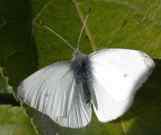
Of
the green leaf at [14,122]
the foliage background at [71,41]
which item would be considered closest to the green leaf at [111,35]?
the foliage background at [71,41]

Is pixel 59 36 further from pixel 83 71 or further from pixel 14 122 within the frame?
pixel 14 122

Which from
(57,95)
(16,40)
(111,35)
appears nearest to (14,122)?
(57,95)

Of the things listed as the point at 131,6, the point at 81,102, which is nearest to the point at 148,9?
the point at 131,6

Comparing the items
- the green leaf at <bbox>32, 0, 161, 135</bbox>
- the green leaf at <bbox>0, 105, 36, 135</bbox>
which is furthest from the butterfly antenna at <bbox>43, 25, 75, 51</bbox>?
the green leaf at <bbox>0, 105, 36, 135</bbox>

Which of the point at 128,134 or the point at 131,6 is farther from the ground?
the point at 131,6

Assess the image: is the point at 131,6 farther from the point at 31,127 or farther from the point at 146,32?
the point at 31,127

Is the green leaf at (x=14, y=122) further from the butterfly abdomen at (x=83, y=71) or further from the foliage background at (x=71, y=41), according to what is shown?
the butterfly abdomen at (x=83, y=71)
